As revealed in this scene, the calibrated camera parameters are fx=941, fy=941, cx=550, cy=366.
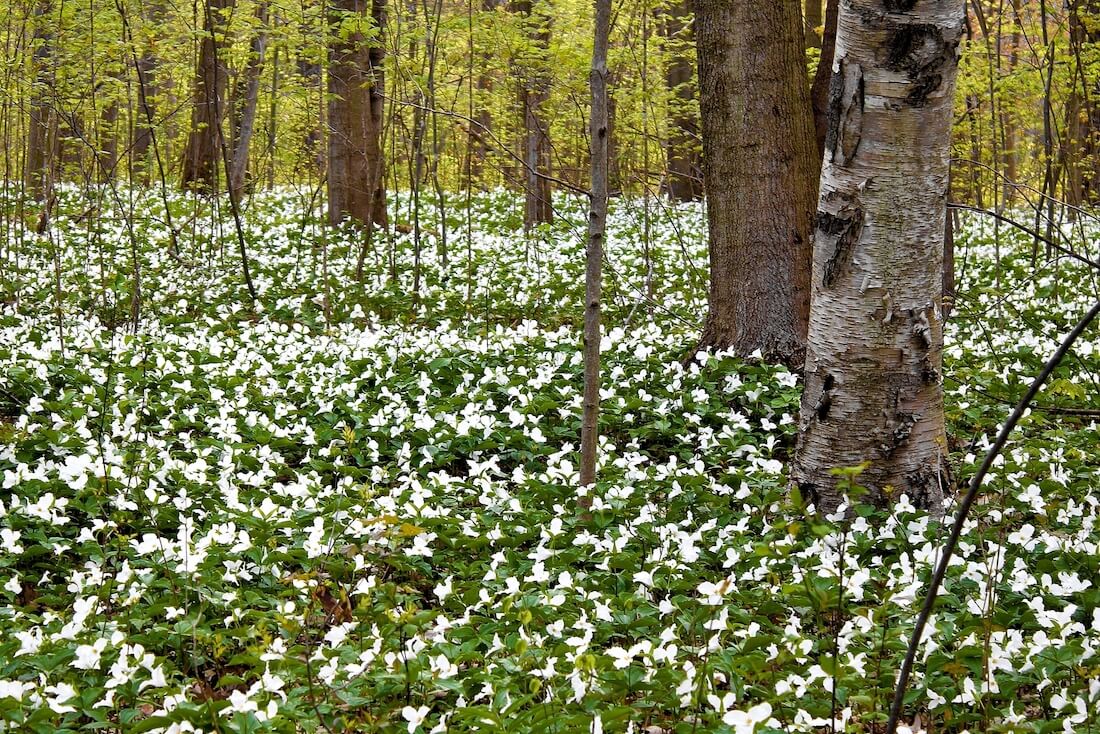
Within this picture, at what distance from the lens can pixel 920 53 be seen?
3461mm

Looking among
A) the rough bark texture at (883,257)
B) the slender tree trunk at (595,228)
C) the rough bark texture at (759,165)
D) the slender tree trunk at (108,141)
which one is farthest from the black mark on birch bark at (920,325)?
the slender tree trunk at (108,141)

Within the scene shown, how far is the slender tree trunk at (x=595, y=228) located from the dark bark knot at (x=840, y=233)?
0.88 meters

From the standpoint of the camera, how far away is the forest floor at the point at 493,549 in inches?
101

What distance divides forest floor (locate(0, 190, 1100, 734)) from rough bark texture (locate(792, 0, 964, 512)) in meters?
0.28

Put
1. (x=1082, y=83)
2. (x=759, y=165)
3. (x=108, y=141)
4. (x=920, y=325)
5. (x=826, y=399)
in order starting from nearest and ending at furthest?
(x=920, y=325) → (x=826, y=399) → (x=759, y=165) → (x=1082, y=83) → (x=108, y=141)

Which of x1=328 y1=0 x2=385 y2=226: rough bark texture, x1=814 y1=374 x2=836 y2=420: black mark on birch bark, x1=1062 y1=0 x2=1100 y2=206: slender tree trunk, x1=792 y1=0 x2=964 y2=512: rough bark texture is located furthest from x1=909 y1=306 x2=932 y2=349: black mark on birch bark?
x1=328 y1=0 x2=385 y2=226: rough bark texture

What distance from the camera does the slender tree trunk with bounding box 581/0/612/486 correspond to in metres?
3.77

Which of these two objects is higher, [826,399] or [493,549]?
[826,399]

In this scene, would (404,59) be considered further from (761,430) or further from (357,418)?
(761,430)

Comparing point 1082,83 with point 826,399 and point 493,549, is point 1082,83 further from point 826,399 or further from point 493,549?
point 493,549

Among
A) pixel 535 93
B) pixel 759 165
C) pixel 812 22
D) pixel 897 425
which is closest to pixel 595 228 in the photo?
pixel 897 425

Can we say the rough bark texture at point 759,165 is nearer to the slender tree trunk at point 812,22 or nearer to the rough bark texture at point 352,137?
the slender tree trunk at point 812,22

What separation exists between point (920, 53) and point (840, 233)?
0.71 metres

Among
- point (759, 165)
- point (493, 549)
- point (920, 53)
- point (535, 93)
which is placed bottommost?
point (493, 549)
